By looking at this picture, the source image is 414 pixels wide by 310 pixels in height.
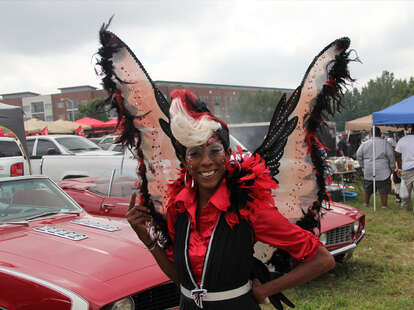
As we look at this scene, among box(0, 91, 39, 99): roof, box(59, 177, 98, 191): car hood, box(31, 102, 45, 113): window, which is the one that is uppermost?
box(0, 91, 39, 99): roof

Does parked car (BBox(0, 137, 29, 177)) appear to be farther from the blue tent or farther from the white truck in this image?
the blue tent

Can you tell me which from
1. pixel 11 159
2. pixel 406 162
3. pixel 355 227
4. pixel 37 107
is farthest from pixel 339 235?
pixel 37 107

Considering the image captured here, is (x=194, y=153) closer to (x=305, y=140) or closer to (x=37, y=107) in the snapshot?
(x=305, y=140)

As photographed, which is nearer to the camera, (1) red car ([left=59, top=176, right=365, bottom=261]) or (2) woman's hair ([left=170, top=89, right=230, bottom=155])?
(2) woman's hair ([left=170, top=89, right=230, bottom=155])

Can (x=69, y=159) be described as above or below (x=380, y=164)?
above

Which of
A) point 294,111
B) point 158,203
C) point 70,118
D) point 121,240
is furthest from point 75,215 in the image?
point 70,118

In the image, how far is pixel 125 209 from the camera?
4922 millimetres

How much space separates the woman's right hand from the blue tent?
7781 millimetres

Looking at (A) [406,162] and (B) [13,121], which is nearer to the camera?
(A) [406,162]

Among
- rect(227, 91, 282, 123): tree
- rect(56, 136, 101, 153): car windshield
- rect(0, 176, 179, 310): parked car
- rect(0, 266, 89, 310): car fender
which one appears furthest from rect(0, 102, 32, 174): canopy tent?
rect(0, 266, 89, 310): car fender

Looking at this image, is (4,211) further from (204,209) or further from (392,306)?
(392,306)

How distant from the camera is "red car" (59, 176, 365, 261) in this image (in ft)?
15.2

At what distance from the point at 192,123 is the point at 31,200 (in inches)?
120

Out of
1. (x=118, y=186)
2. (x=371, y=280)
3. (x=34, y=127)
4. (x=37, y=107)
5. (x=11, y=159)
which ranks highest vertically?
(x=37, y=107)
